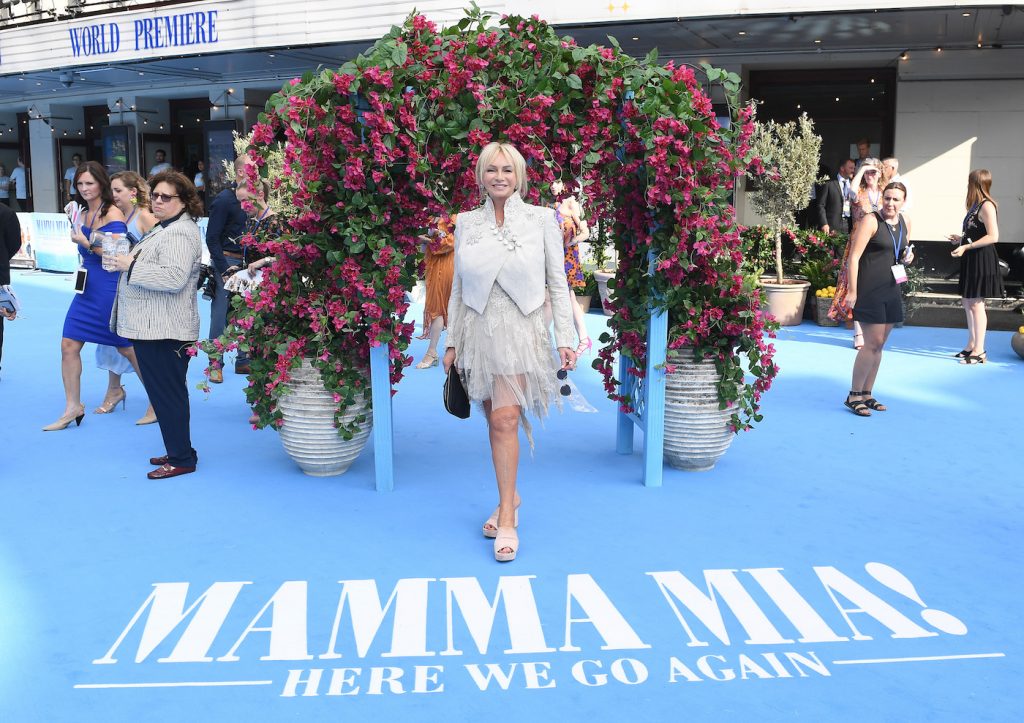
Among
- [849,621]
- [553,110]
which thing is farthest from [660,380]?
[849,621]

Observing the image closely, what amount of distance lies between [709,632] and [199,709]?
→ 1.73 meters

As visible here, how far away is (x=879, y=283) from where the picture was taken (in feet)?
21.6

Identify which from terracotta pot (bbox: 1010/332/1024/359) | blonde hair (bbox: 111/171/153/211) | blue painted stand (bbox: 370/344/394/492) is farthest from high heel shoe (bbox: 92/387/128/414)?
terracotta pot (bbox: 1010/332/1024/359)

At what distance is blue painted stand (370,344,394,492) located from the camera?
503 centimetres

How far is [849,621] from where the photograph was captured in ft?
11.7

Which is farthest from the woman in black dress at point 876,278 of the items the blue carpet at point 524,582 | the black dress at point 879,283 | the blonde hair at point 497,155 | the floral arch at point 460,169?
the blonde hair at point 497,155

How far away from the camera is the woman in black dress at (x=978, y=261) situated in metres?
8.50

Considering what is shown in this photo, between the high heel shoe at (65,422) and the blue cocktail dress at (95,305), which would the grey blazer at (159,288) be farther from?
the high heel shoe at (65,422)

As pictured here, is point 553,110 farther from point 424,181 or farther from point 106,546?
point 106,546

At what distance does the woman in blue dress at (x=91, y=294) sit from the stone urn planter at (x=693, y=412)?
3.38 metres

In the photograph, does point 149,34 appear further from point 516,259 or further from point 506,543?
point 506,543

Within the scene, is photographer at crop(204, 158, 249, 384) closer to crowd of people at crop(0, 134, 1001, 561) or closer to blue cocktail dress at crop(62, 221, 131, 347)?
crowd of people at crop(0, 134, 1001, 561)

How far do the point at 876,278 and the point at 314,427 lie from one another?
12.9 ft

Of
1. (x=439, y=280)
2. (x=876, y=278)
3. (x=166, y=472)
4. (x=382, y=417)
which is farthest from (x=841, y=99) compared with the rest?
(x=166, y=472)
